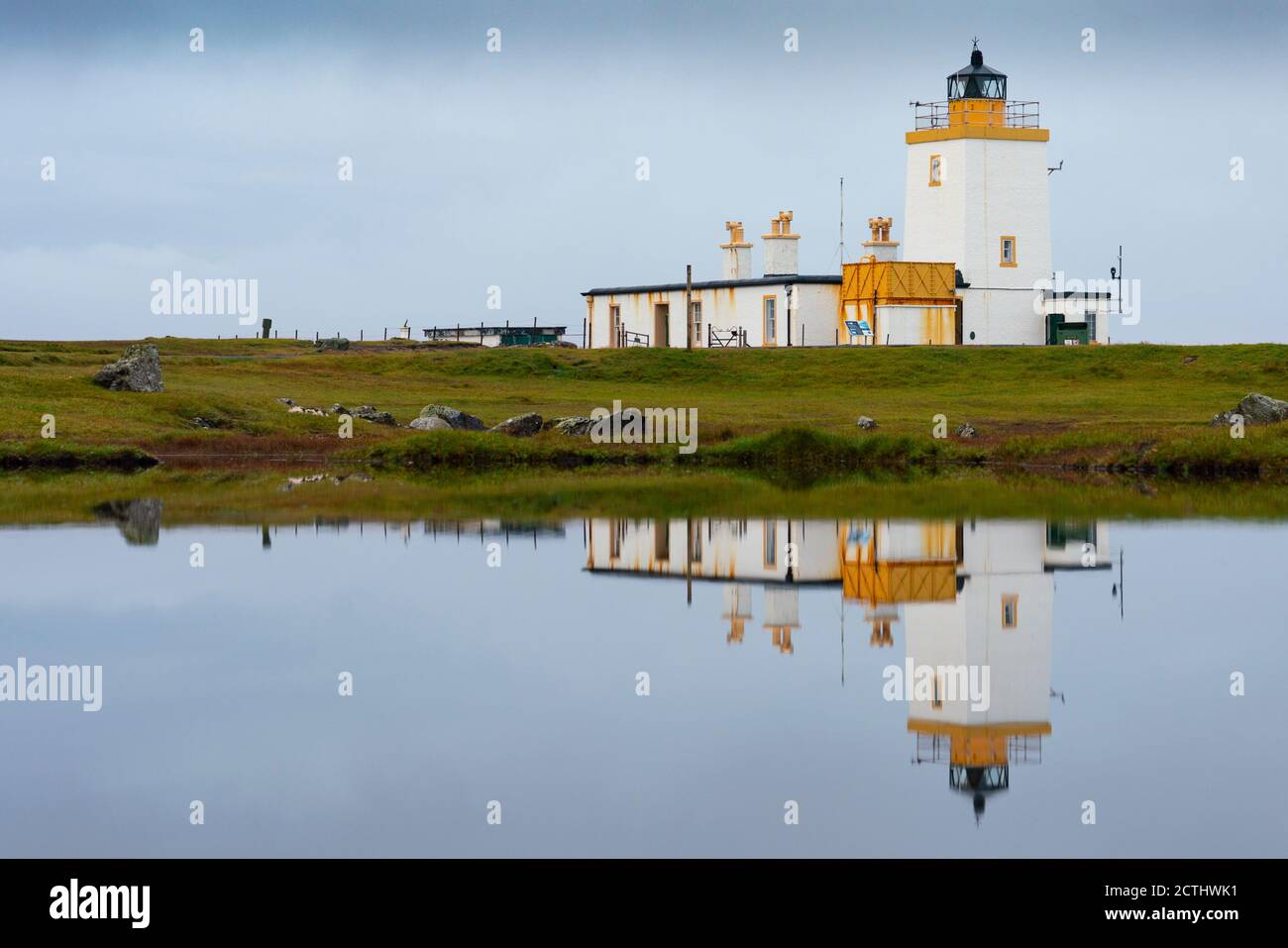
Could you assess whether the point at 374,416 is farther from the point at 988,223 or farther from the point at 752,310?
the point at 988,223

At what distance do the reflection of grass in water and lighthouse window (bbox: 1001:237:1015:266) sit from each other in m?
29.5

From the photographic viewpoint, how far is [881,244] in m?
72.6

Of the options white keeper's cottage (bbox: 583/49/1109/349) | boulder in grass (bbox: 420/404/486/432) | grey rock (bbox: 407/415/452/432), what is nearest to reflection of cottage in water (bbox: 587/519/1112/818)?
grey rock (bbox: 407/415/452/432)

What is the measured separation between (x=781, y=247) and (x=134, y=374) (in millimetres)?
28119

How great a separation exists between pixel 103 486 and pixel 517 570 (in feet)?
51.2

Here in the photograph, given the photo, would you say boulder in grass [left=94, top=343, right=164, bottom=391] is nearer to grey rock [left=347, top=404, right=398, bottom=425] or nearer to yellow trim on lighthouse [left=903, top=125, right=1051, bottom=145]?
grey rock [left=347, top=404, right=398, bottom=425]

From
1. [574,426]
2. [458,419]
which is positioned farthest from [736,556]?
[458,419]

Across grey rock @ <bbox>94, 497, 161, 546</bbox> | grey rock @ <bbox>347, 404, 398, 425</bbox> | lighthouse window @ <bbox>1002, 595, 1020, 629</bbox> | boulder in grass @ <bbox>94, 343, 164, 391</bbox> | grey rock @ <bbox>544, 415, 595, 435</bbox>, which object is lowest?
lighthouse window @ <bbox>1002, 595, 1020, 629</bbox>

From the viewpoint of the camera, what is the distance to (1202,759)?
46.2 feet

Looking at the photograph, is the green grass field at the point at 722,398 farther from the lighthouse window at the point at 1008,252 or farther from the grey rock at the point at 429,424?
the lighthouse window at the point at 1008,252

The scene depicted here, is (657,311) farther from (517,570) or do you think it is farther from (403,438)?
(517,570)

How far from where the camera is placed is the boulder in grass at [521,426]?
48781 millimetres

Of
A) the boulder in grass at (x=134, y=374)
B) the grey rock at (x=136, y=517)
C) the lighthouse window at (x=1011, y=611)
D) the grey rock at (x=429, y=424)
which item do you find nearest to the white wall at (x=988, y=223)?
the grey rock at (x=429, y=424)

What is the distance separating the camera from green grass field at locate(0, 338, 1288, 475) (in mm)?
45156
